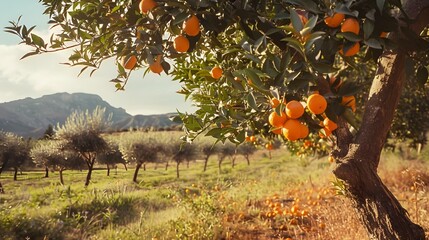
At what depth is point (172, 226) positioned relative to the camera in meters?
5.44

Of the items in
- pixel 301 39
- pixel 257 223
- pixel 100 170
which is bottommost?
pixel 100 170

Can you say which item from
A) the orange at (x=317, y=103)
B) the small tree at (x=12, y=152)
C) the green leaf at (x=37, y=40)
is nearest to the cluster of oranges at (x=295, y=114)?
the orange at (x=317, y=103)

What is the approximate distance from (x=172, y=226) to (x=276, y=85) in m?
4.68

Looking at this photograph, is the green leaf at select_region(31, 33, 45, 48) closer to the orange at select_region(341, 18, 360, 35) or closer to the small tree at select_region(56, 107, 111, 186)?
the orange at select_region(341, 18, 360, 35)

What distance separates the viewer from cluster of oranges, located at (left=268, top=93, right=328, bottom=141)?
51.3 inches

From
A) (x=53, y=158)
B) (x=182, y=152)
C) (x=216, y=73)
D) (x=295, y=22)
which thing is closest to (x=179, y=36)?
(x=216, y=73)

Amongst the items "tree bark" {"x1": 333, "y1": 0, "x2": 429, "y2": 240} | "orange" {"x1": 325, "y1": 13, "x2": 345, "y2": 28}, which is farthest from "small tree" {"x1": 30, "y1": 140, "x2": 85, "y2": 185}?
"orange" {"x1": 325, "y1": 13, "x2": 345, "y2": 28}

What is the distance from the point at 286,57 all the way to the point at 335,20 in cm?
23

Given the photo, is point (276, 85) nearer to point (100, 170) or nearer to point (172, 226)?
point (172, 226)

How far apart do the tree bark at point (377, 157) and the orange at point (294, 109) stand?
1.12m

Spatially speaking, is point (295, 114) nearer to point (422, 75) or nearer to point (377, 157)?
point (422, 75)

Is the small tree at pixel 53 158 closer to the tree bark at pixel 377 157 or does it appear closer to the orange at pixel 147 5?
the tree bark at pixel 377 157

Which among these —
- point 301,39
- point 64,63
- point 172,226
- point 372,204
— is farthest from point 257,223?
point 301,39

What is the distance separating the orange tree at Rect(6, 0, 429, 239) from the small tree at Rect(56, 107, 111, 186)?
23.2 meters
